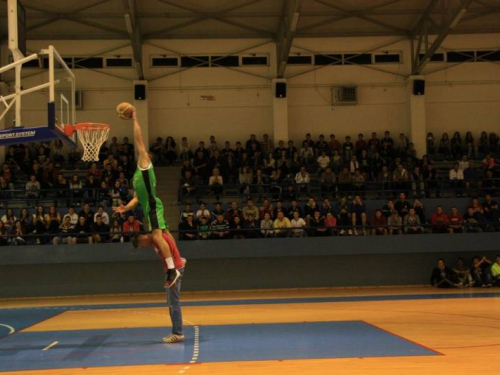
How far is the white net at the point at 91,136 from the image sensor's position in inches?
505

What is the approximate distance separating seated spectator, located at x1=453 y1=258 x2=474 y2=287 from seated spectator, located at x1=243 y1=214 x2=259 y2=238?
256 inches

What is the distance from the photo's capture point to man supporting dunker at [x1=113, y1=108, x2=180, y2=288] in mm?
8719

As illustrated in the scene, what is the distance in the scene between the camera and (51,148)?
26812mm

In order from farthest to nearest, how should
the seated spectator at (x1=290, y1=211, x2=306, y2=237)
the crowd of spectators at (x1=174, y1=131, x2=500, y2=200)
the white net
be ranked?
the crowd of spectators at (x1=174, y1=131, x2=500, y2=200) → the seated spectator at (x1=290, y1=211, x2=306, y2=237) → the white net

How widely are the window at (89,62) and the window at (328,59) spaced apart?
30.7ft

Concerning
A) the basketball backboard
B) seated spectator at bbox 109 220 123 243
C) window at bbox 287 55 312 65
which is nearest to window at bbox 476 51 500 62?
window at bbox 287 55 312 65

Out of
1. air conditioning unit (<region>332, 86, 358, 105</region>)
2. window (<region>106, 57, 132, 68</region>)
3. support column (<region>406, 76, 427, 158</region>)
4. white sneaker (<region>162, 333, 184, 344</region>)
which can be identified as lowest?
white sneaker (<region>162, 333, 184, 344</region>)

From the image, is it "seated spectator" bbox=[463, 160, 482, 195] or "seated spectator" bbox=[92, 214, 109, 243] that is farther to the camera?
"seated spectator" bbox=[463, 160, 482, 195]

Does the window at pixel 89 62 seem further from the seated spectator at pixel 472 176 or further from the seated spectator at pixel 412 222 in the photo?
the seated spectator at pixel 472 176

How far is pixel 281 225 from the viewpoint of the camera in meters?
21.0

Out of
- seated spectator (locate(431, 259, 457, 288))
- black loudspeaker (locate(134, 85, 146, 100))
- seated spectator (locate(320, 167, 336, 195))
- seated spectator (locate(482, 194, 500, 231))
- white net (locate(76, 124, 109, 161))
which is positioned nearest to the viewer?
white net (locate(76, 124, 109, 161))

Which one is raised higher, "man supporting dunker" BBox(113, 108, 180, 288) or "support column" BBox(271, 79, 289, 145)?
"support column" BBox(271, 79, 289, 145)

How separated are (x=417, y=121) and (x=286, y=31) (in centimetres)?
698

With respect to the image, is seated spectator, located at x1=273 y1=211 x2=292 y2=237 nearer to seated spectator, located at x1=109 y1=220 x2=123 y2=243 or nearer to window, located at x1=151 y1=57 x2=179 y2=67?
seated spectator, located at x1=109 y1=220 x2=123 y2=243
